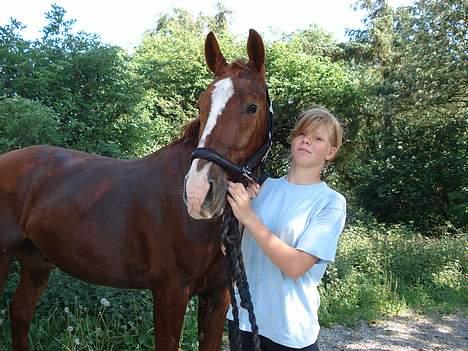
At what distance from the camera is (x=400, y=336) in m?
4.74

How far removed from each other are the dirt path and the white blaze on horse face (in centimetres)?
323

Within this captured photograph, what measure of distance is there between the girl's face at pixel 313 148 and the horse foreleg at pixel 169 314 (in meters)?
1.07

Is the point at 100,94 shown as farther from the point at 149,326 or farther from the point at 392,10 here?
the point at 392,10

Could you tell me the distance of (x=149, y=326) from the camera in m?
3.78

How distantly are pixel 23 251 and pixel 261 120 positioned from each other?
2104 millimetres

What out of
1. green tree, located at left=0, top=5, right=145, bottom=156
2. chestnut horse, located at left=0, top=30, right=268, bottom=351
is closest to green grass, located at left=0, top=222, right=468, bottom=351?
chestnut horse, located at left=0, top=30, right=268, bottom=351

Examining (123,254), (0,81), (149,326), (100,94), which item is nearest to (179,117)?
(100,94)

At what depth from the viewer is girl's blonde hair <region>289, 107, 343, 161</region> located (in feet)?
5.57

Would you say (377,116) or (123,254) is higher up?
(377,116)

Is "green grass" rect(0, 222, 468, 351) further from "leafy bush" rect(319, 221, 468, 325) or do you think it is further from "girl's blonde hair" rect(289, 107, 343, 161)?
"girl's blonde hair" rect(289, 107, 343, 161)

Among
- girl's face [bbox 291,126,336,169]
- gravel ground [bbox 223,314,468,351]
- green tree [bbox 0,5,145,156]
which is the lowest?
gravel ground [bbox 223,314,468,351]

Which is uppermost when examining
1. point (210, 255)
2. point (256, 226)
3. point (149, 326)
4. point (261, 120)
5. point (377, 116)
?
point (377, 116)

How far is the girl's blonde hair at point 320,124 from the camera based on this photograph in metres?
1.70

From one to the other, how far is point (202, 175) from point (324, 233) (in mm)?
465
